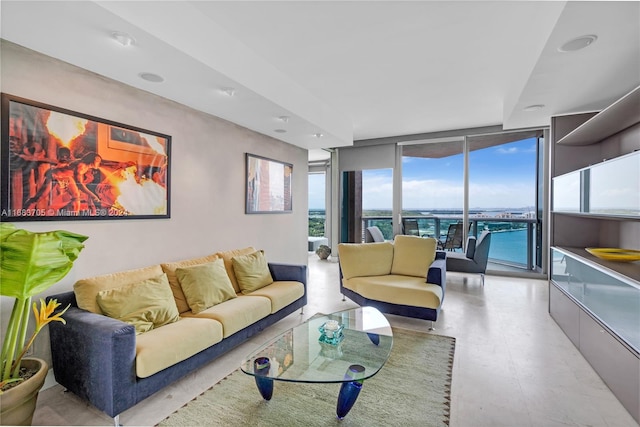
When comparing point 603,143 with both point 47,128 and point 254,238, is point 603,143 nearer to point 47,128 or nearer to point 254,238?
point 254,238

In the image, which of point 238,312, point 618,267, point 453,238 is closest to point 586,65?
point 618,267

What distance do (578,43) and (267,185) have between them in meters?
3.64

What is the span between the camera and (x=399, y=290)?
11.0 feet

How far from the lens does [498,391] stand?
2.19 meters

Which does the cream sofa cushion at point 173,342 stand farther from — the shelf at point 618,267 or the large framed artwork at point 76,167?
the shelf at point 618,267

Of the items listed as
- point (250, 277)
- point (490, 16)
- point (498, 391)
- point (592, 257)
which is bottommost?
point (498, 391)

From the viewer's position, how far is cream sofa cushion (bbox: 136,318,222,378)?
1957mm

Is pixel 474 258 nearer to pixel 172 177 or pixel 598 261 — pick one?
pixel 598 261

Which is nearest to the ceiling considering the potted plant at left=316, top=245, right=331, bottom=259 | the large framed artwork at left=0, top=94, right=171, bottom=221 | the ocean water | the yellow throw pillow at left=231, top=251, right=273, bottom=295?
the large framed artwork at left=0, top=94, right=171, bottom=221

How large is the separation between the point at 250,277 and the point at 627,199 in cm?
319

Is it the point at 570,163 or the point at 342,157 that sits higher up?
the point at 342,157

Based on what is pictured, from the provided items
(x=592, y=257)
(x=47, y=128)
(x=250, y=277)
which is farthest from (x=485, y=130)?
(x=47, y=128)

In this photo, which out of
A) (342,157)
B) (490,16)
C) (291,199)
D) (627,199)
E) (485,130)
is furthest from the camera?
(342,157)

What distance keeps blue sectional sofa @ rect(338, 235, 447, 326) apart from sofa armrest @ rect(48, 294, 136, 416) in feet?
7.92
